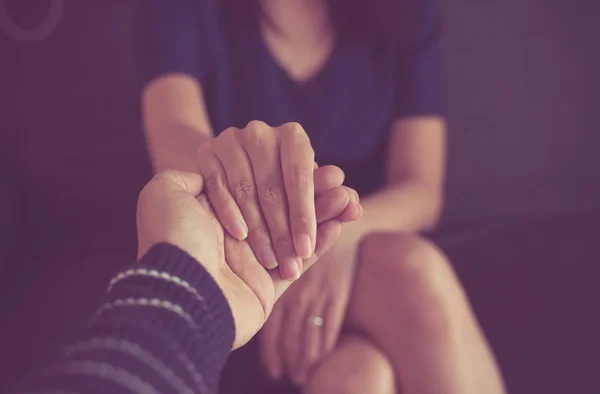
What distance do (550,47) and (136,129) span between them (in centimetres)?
79

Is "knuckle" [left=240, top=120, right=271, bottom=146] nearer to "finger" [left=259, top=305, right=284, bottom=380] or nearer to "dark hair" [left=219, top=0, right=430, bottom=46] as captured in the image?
"finger" [left=259, top=305, right=284, bottom=380]

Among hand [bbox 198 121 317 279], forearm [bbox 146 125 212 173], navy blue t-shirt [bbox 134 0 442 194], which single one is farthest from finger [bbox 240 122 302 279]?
navy blue t-shirt [bbox 134 0 442 194]

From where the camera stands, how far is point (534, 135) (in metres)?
1.00

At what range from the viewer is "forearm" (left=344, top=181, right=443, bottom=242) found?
1.99 feet

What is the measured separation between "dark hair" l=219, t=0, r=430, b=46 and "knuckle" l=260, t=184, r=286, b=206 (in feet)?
1.22

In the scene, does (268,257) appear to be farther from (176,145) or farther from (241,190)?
(176,145)

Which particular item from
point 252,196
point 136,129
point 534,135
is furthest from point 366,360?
point 534,135

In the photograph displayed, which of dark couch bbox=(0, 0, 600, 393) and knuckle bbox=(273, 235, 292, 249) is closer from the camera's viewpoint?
knuckle bbox=(273, 235, 292, 249)

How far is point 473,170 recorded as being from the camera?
0.99 m

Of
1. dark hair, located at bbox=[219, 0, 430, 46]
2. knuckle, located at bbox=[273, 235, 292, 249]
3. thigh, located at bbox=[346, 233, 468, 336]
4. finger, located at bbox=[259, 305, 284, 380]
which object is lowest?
finger, located at bbox=[259, 305, 284, 380]

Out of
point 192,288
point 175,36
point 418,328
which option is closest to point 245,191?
point 192,288

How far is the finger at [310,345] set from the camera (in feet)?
1.69

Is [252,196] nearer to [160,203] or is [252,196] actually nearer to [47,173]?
[160,203]

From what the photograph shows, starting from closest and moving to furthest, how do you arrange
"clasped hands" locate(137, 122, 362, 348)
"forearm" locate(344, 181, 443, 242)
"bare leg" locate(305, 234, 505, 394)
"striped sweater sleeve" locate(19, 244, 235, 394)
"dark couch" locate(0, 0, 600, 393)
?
"striped sweater sleeve" locate(19, 244, 235, 394) → "clasped hands" locate(137, 122, 362, 348) → "bare leg" locate(305, 234, 505, 394) → "forearm" locate(344, 181, 443, 242) → "dark couch" locate(0, 0, 600, 393)
